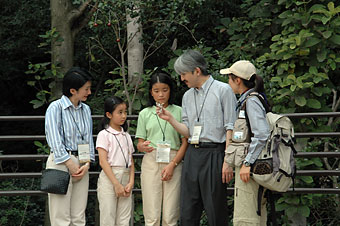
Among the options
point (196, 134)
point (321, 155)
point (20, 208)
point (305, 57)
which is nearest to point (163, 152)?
point (196, 134)

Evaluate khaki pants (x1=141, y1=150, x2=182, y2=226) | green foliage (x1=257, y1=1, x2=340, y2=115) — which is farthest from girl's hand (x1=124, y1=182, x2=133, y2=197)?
green foliage (x1=257, y1=1, x2=340, y2=115)

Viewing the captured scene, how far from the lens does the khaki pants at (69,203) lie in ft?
17.6

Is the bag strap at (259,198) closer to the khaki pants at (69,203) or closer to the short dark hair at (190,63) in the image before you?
the short dark hair at (190,63)

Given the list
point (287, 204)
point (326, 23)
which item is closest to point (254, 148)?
point (287, 204)

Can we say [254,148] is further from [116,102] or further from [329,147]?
[329,147]

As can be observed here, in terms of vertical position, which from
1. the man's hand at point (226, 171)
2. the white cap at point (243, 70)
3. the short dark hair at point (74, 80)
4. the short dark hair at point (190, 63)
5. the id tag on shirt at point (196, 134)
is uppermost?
the short dark hair at point (190, 63)

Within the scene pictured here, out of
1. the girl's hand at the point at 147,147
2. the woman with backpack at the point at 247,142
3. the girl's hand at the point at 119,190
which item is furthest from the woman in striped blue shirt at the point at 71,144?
the woman with backpack at the point at 247,142

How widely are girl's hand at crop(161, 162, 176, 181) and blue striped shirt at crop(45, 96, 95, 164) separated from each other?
660mm

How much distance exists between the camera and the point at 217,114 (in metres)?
5.30

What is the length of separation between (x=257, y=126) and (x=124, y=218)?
1560 mm

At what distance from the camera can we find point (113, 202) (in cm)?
558

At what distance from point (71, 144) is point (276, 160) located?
1.74m

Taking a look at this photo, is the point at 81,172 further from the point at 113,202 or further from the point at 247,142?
the point at 247,142

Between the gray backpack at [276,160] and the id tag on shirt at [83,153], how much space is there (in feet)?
4.79
